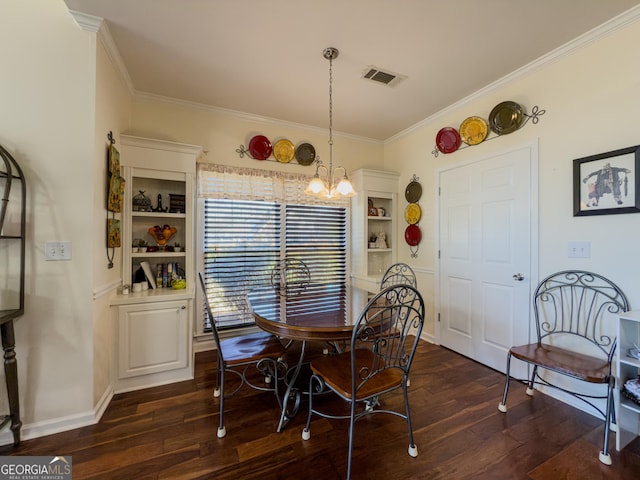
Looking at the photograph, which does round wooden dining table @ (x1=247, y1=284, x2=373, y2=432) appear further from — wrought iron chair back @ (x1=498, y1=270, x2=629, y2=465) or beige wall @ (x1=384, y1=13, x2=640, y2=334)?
beige wall @ (x1=384, y1=13, x2=640, y2=334)

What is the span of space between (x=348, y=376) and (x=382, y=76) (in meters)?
2.50

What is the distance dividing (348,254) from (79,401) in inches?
116

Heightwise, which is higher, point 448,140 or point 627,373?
point 448,140

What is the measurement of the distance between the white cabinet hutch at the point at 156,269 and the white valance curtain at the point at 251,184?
0.90 ft

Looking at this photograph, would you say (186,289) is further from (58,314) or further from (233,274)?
(58,314)

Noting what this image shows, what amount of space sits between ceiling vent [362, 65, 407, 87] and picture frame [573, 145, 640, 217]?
160 centimetres

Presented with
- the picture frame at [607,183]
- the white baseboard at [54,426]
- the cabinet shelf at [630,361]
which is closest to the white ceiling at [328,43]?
the picture frame at [607,183]

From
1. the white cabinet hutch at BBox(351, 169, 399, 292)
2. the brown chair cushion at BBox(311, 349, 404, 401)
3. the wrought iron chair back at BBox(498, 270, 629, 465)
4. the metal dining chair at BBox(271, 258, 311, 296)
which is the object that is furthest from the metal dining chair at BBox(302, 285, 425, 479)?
the white cabinet hutch at BBox(351, 169, 399, 292)

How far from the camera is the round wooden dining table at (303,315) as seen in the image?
163cm

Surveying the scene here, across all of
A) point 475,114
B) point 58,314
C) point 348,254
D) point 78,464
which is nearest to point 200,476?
point 78,464

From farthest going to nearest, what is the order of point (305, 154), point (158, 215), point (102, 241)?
point (305, 154) → point (158, 215) → point (102, 241)

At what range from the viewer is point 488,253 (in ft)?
8.74

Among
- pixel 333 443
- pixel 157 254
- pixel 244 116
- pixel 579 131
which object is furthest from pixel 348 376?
pixel 244 116

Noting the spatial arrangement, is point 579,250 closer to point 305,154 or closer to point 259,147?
point 305,154
